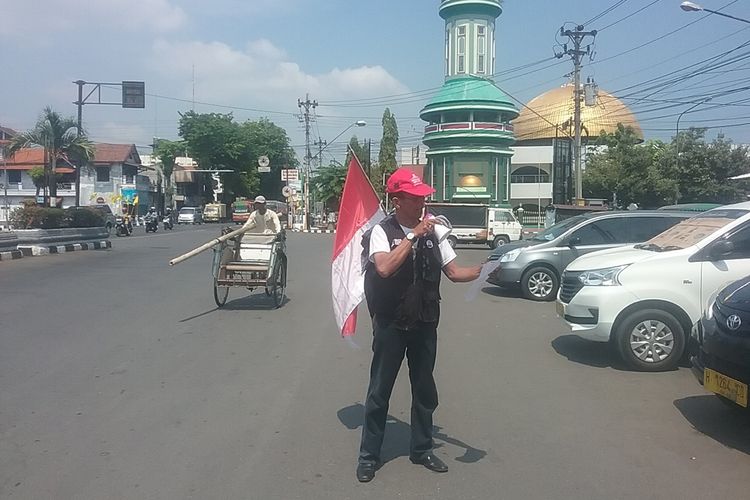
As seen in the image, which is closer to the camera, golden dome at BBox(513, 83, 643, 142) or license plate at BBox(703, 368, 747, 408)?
license plate at BBox(703, 368, 747, 408)

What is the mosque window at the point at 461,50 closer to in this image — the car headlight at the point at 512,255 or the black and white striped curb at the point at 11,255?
the black and white striped curb at the point at 11,255

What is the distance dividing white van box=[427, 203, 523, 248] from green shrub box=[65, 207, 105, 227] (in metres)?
14.2

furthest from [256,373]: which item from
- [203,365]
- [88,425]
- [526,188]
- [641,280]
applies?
[526,188]

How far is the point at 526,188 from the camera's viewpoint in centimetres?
6988

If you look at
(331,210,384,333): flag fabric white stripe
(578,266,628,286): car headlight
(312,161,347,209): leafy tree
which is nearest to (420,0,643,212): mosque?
(312,161,347,209): leafy tree

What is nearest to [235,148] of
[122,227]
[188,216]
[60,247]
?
[188,216]

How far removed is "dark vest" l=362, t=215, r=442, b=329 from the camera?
4.60 m

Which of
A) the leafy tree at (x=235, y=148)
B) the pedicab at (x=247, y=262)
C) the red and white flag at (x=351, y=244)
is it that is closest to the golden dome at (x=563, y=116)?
the leafy tree at (x=235, y=148)

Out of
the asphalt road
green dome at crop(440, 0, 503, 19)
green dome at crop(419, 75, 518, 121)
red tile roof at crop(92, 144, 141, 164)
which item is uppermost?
green dome at crop(440, 0, 503, 19)

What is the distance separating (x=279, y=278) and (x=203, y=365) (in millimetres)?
4510

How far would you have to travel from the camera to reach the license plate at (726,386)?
508cm

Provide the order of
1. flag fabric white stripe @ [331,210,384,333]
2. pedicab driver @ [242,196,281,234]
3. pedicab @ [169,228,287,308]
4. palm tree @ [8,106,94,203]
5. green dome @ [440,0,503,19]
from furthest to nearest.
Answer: green dome @ [440,0,503,19] < palm tree @ [8,106,94,203] < pedicab driver @ [242,196,281,234] < pedicab @ [169,228,287,308] < flag fabric white stripe @ [331,210,384,333]

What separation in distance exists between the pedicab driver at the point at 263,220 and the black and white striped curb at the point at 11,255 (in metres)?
11.3

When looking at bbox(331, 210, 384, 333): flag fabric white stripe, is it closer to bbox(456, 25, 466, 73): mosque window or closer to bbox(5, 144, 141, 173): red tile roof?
bbox(456, 25, 466, 73): mosque window
